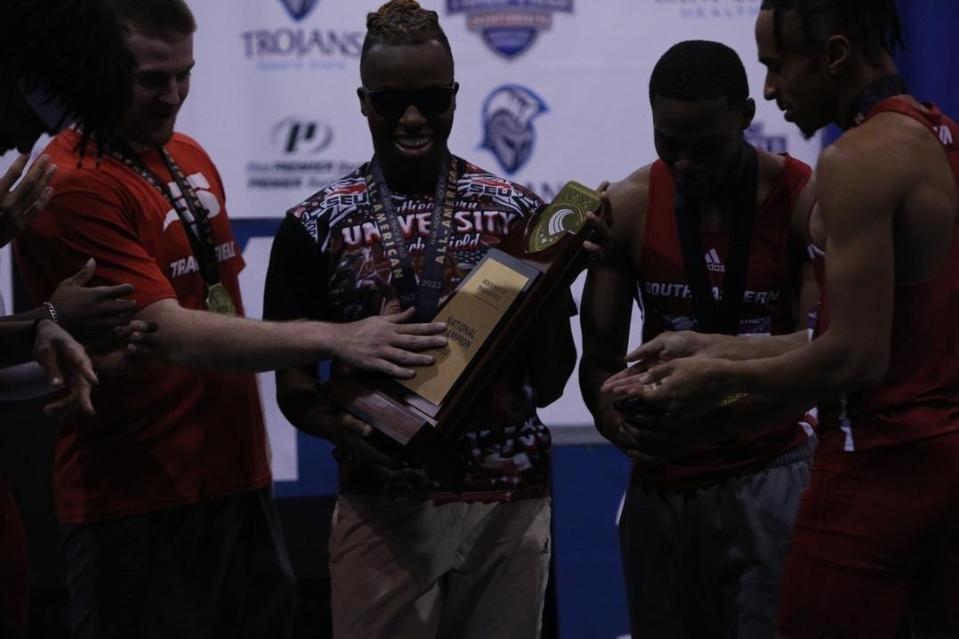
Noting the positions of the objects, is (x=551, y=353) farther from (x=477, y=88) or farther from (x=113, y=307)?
(x=477, y=88)

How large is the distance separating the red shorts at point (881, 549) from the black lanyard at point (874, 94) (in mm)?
605

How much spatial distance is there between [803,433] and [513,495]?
673 mm

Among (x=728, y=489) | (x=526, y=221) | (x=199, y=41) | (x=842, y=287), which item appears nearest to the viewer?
(x=842, y=287)

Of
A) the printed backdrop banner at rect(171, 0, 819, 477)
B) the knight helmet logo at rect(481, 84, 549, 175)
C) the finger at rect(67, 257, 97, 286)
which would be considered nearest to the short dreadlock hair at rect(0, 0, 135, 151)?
the finger at rect(67, 257, 97, 286)

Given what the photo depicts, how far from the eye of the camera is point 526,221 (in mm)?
2814

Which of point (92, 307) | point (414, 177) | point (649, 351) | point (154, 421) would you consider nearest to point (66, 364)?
point (92, 307)

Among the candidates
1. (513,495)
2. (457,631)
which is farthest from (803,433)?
(457,631)

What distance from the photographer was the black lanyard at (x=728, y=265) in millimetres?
2945

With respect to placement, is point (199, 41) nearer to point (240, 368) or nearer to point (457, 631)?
point (240, 368)

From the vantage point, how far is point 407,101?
9.59 ft

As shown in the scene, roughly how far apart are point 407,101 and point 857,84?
907 millimetres

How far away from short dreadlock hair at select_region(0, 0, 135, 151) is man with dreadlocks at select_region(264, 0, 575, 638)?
0.56m

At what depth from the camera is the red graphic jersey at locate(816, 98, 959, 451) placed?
8.32 feet

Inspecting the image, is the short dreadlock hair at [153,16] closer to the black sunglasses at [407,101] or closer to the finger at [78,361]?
the black sunglasses at [407,101]
